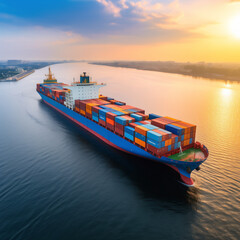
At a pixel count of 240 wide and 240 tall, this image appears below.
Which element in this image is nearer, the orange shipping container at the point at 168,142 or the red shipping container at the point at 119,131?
the orange shipping container at the point at 168,142

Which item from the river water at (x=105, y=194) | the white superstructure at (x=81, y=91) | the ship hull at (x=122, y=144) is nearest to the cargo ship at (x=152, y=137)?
the ship hull at (x=122, y=144)

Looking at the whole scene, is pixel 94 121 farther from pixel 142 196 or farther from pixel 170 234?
pixel 170 234

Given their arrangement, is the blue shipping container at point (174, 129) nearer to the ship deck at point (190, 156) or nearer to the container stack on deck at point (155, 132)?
the container stack on deck at point (155, 132)

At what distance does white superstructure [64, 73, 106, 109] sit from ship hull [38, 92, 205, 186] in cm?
224

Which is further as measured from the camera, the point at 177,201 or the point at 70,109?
the point at 70,109

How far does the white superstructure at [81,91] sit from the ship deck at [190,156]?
27134 mm

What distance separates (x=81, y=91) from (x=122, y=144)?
835 inches

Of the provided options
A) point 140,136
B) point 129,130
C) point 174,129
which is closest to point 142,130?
point 140,136

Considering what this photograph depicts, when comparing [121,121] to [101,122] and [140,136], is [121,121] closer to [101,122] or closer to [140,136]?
[140,136]

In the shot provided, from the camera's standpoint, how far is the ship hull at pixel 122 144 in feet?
63.3

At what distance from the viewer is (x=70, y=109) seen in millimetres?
40062

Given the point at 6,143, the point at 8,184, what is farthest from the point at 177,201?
the point at 6,143

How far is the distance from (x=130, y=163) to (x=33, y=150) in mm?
15332

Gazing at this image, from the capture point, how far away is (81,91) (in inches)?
1619
